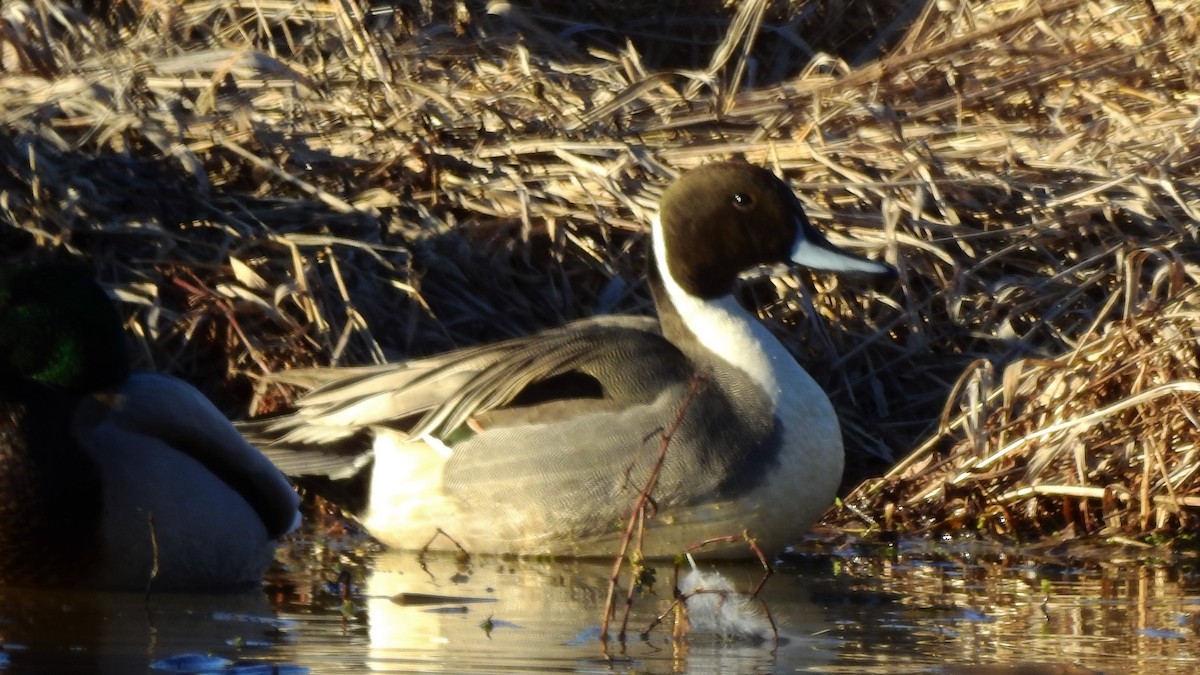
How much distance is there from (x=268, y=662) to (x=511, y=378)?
1889mm

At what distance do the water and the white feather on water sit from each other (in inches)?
1.9

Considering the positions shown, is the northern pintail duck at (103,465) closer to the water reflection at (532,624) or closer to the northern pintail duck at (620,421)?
the water reflection at (532,624)

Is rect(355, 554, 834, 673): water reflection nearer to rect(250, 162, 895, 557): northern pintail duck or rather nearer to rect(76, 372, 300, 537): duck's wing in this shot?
rect(250, 162, 895, 557): northern pintail duck

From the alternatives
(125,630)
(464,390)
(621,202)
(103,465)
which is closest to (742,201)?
(464,390)

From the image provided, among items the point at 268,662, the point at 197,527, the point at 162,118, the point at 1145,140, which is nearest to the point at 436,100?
the point at 162,118

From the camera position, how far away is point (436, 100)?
7.09 m

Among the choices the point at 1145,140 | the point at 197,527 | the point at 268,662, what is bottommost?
the point at 268,662

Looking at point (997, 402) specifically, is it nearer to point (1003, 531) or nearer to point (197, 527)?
point (1003, 531)

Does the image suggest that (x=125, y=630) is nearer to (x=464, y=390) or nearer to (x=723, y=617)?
(x=723, y=617)

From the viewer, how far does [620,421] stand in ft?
Answer: 16.3

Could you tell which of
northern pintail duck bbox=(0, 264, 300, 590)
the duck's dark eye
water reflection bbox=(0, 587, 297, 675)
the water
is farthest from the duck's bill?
water reflection bbox=(0, 587, 297, 675)

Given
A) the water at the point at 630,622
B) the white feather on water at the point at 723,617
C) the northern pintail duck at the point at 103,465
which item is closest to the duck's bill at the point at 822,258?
the water at the point at 630,622

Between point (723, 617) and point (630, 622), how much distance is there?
0.75ft

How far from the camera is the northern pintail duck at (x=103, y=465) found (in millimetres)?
3912
